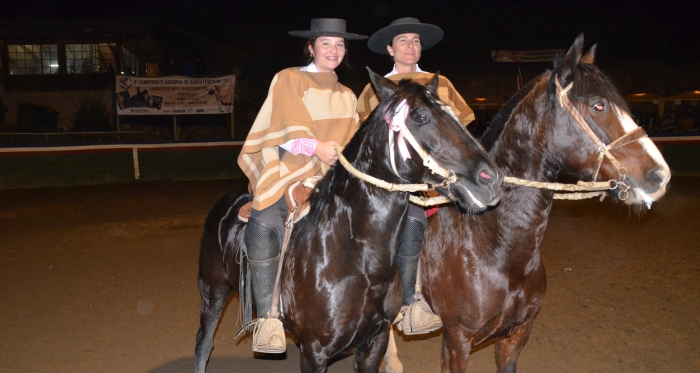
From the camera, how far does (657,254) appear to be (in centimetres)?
711

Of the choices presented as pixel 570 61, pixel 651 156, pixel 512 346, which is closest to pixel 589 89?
pixel 570 61

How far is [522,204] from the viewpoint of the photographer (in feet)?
9.59

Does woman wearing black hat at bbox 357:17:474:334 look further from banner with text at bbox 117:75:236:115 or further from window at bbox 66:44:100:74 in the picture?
window at bbox 66:44:100:74

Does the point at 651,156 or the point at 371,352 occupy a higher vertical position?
the point at 651,156

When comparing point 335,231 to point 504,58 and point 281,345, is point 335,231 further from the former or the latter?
point 504,58

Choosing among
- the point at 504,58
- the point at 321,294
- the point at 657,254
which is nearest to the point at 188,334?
the point at 321,294

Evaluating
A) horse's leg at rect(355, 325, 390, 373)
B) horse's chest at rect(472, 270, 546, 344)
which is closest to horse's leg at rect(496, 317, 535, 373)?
A: horse's chest at rect(472, 270, 546, 344)

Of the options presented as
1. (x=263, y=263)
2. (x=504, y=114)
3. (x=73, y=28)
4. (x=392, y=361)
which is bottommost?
(x=392, y=361)

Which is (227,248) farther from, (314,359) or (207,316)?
(314,359)

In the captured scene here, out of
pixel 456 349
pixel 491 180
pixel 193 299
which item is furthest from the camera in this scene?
pixel 193 299

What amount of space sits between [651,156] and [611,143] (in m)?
0.19

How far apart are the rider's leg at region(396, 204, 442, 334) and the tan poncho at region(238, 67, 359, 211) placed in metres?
0.70

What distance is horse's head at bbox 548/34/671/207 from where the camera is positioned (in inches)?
98.4

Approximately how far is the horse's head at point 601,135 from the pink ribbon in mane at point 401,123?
0.89m
